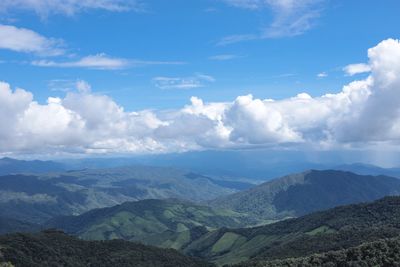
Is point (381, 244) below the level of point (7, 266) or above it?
above

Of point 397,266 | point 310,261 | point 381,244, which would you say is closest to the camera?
point 397,266

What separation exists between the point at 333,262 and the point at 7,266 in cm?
13236

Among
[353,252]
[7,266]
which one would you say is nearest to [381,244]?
[353,252]

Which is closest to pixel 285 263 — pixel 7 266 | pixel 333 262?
pixel 333 262

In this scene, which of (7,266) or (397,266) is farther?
(7,266)

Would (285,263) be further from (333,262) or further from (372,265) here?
(372,265)

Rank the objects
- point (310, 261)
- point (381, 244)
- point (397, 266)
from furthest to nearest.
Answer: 1. point (310, 261)
2. point (381, 244)
3. point (397, 266)

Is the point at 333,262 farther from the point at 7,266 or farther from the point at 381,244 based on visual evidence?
the point at 7,266

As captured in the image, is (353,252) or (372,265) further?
(353,252)

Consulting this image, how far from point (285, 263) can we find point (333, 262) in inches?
1000

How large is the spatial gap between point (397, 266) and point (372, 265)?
33.2 ft

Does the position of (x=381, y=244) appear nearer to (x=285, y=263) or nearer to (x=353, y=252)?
(x=353, y=252)

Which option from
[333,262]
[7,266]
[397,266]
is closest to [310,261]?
[333,262]

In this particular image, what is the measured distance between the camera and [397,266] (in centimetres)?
15262
